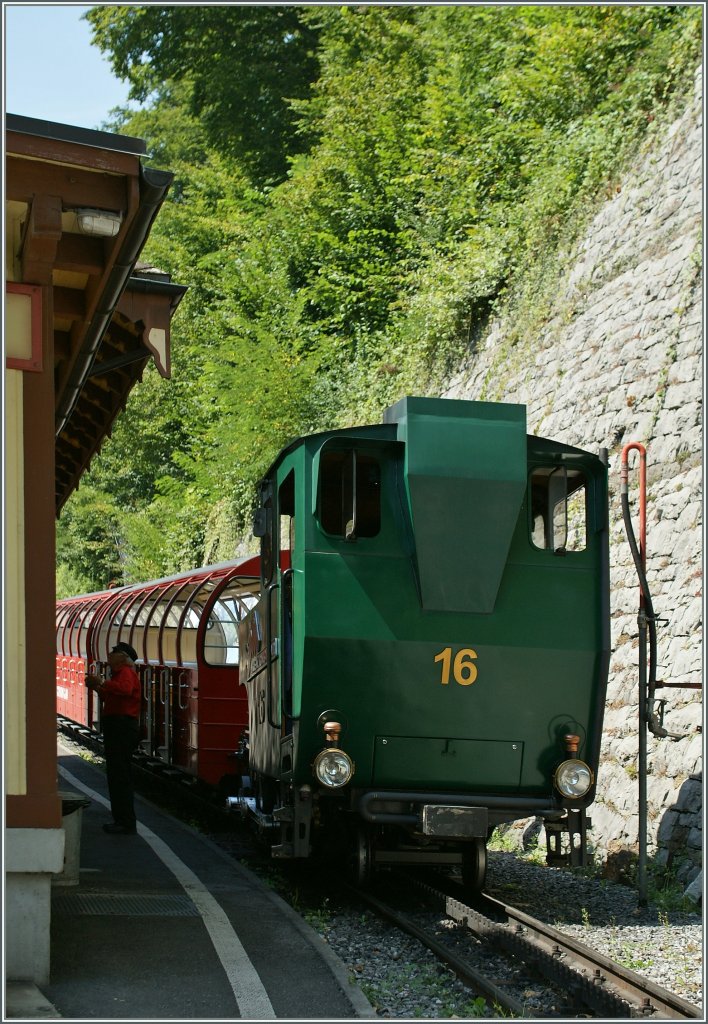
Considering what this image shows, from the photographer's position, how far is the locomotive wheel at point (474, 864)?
27.7 ft

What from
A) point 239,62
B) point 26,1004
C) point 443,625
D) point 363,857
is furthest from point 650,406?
point 239,62

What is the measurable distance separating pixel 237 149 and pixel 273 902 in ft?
105

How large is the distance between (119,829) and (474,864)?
13.4ft

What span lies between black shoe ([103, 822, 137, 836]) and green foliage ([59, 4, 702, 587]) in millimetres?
8852

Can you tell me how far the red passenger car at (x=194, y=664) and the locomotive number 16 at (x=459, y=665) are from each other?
499cm

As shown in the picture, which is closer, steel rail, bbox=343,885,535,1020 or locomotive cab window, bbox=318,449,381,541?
steel rail, bbox=343,885,535,1020

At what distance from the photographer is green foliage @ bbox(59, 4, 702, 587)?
1761cm

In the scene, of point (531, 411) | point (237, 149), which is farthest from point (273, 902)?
point (237, 149)

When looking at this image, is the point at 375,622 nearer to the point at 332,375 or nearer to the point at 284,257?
the point at 332,375

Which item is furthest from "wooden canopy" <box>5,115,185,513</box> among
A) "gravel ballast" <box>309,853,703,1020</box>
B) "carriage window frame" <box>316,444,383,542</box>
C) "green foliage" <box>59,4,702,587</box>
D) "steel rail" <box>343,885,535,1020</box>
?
"green foliage" <box>59,4,702,587</box>

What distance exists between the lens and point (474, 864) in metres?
8.48

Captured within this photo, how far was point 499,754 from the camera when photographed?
8.08 meters

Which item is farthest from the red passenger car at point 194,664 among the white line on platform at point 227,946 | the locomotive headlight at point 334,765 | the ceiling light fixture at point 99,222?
the ceiling light fixture at point 99,222

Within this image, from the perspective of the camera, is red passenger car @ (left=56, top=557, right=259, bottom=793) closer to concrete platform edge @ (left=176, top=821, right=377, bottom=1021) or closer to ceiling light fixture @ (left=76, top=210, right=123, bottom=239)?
concrete platform edge @ (left=176, top=821, right=377, bottom=1021)
